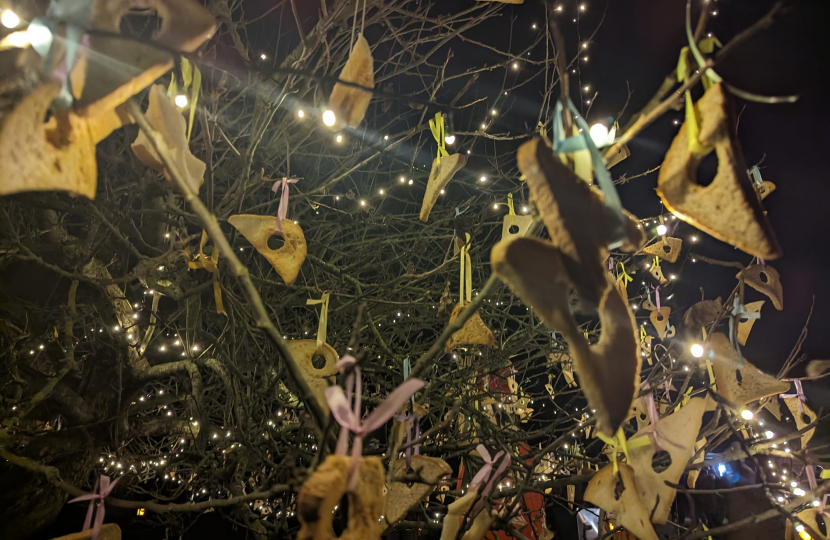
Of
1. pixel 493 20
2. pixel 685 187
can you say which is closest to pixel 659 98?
pixel 685 187

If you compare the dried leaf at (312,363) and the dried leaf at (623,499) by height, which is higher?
the dried leaf at (312,363)

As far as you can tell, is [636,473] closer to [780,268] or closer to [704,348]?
[704,348]

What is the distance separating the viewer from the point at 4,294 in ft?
8.28

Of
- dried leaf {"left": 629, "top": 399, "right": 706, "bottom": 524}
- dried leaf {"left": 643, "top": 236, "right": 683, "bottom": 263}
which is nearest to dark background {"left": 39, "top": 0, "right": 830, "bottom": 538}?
dried leaf {"left": 643, "top": 236, "right": 683, "bottom": 263}

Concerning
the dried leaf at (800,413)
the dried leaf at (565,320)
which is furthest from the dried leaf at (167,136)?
the dried leaf at (800,413)

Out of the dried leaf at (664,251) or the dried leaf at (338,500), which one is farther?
the dried leaf at (664,251)

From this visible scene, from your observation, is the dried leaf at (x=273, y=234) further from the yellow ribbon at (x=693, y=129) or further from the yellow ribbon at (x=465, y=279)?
the yellow ribbon at (x=693, y=129)

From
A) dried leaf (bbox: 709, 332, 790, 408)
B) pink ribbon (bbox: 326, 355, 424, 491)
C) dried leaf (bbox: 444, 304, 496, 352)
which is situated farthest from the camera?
dried leaf (bbox: 444, 304, 496, 352)

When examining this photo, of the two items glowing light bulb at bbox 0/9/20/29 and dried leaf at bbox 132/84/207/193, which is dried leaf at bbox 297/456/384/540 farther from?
glowing light bulb at bbox 0/9/20/29

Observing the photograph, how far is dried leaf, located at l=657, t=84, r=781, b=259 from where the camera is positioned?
1.74ft

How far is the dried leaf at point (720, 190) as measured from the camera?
53cm

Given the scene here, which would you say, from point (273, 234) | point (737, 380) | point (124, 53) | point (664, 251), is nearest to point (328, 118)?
point (273, 234)

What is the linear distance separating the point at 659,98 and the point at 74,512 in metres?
5.97

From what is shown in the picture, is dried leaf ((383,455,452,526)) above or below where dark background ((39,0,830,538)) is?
below
